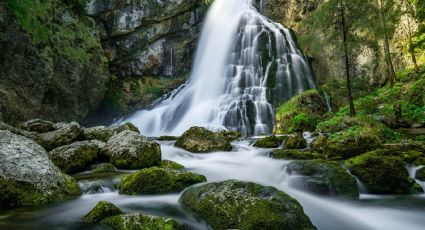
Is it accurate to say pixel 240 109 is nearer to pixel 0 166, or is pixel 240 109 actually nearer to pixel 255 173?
pixel 255 173

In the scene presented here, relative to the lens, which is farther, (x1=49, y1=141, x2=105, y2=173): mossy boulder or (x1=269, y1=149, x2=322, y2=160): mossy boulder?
(x1=269, y1=149, x2=322, y2=160): mossy boulder

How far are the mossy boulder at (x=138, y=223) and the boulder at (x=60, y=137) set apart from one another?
249 inches

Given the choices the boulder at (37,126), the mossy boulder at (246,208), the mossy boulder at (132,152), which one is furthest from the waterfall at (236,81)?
the mossy boulder at (246,208)

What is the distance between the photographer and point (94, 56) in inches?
976

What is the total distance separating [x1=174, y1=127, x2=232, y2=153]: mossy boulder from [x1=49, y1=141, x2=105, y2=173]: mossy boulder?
401 centimetres

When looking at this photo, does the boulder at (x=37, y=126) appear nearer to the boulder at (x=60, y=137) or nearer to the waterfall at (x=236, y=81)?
the boulder at (x=60, y=137)

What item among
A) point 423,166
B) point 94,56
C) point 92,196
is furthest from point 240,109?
point 92,196

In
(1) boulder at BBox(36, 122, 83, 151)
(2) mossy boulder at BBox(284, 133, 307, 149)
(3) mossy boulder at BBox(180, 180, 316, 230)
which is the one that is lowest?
(3) mossy boulder at BBox(180, 180, 316, 230)

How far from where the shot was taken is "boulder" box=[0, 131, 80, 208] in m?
5.98

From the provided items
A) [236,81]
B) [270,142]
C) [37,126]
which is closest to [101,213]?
[270,142]

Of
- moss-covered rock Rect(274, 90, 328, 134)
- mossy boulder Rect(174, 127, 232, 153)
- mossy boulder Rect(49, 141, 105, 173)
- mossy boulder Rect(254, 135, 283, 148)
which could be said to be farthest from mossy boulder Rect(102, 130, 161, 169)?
moss-covered rock Rect(274, 90, 328, 134)

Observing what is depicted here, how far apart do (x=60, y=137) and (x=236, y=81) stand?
49.5ft

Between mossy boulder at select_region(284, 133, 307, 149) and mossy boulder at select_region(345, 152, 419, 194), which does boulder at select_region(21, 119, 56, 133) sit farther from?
mossy boulder at select_region(345, 152, 419, 194)

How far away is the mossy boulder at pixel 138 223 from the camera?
465 centimetres
